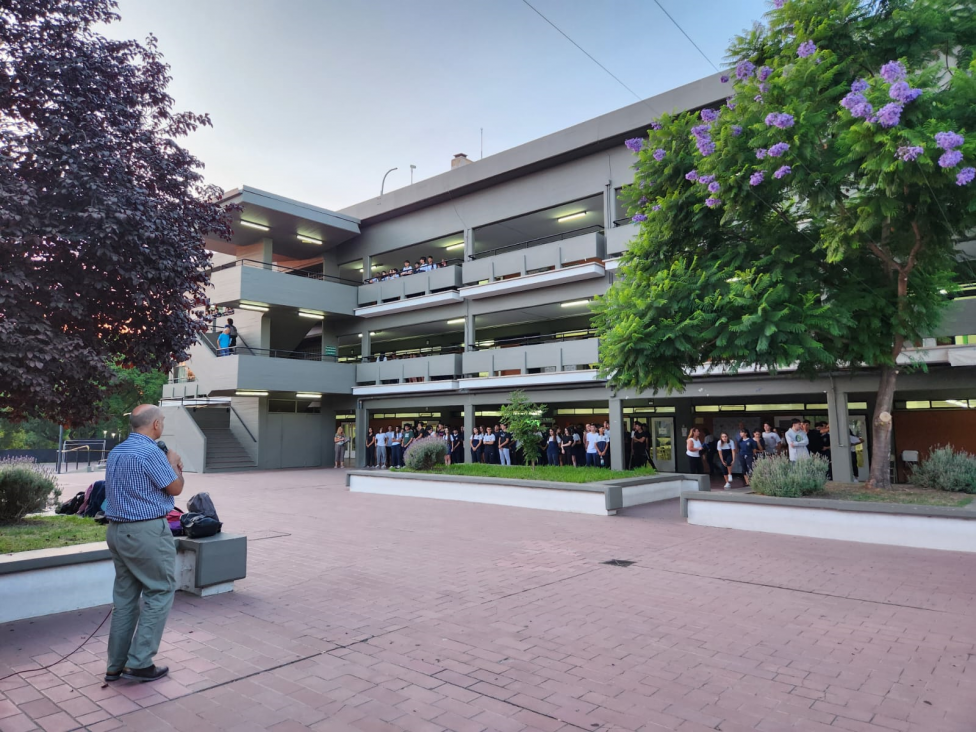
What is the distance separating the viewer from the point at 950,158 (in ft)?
24.1

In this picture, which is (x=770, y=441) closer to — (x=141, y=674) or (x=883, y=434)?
(x=883, y=434)

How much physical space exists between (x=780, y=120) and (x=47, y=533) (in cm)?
1095

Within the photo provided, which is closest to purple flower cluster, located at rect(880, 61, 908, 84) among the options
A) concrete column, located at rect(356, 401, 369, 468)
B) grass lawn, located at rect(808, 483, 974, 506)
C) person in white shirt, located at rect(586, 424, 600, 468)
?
grass lawn, located at rect(808, 483, 974, 506)

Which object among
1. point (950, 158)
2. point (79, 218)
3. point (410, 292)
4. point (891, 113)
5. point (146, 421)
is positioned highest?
point (410, 292)

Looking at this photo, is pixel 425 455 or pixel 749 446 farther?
pixel 425 455

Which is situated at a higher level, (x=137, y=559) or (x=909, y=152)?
(x=909, y=152)

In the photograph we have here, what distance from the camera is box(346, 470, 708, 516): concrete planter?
12.7 metres

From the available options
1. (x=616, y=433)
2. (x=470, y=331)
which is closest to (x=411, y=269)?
(x=470, y=331)

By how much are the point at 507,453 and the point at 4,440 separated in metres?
46.7

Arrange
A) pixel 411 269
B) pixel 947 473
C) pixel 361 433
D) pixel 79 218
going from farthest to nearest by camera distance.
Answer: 1. pixel 361 433
2. pixel 411 269
3. pixel 947 473
4. pixel 79 218

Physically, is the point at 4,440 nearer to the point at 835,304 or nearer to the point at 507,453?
the point at 507,453

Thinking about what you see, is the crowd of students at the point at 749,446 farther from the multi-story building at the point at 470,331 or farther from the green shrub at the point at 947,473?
the green shrub at the point at 947,473

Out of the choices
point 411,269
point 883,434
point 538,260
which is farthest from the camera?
point 411,269

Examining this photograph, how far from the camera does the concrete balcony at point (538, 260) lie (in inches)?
811
